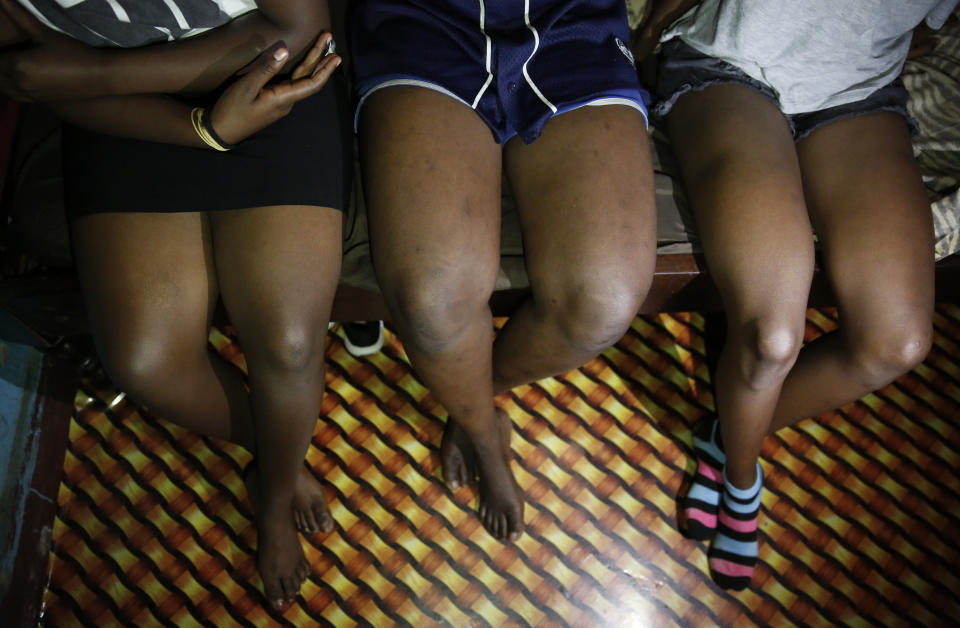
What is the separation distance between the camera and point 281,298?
92 centimetres

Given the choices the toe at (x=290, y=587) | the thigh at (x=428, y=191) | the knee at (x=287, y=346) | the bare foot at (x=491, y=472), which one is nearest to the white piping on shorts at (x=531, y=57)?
the thigh at (x=428, y=191)

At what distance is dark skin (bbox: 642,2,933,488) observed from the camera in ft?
3.15

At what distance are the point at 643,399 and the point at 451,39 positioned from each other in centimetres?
83

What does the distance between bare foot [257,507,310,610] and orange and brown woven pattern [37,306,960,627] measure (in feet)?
0.14

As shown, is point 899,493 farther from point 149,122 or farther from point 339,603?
point 149,122

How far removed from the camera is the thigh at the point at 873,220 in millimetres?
958

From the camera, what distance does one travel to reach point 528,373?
45.4 inches

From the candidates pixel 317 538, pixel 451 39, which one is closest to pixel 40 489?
pixel 317 538

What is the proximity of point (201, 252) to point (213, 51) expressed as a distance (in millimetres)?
280

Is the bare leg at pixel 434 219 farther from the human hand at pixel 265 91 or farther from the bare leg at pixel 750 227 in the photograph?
the bare leg at pixel 750 227

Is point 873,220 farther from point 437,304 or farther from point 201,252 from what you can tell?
point 201,252

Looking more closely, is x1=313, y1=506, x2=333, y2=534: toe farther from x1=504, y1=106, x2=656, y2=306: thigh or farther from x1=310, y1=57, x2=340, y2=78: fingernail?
x1=310, y1=57, x2=340, y2=78: fingernail

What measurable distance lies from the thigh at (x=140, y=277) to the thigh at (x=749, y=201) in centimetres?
76

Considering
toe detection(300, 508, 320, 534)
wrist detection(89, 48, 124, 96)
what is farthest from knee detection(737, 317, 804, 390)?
wrist detection(89, 48, 124, 96)
